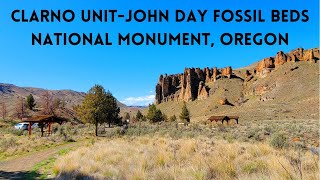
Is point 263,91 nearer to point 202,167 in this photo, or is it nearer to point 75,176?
point 202,167

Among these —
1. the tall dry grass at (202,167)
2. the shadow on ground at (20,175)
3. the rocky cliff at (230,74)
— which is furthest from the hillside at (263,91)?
the shadow on ground at (20,175)

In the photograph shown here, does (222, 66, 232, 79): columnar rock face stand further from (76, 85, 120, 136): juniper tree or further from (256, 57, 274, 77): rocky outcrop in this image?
(76, 85, 120, 136): juniper tree

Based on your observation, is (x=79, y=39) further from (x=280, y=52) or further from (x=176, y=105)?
(x=176, y=105)

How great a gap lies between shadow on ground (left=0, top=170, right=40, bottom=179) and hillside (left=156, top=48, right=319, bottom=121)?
6819 centimetres

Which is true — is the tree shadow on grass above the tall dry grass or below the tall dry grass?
below

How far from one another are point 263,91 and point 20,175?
4756 inches

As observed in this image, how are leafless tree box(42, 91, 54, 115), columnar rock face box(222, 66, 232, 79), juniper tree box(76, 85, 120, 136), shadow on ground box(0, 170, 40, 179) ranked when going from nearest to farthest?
1. shadow on ground box(0, 170, 40, 179)
2. juniper tree box(76, 85, 120, 136)
3. leafless tree box(42, 91, 54, 115)
4. columnar rock face box(222, 66, 232, 79)

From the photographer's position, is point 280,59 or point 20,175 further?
point 280,59

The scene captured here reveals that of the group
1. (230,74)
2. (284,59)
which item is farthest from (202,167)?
(230,74)

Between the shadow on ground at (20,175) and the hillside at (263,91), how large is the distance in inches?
2685

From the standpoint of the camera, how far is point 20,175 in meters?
13.5

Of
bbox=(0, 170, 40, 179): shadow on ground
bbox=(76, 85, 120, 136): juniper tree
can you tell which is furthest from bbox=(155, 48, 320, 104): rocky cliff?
bbox=(0, 170, 40, 179): shadow on ground

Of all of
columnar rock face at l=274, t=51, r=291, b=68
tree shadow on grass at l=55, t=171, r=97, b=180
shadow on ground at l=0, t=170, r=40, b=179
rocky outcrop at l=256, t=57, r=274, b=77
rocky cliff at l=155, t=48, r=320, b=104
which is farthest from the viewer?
rocky outcrop at l=256, t=57, r=274, b=77

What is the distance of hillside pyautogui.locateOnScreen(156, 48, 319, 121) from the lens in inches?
3465
